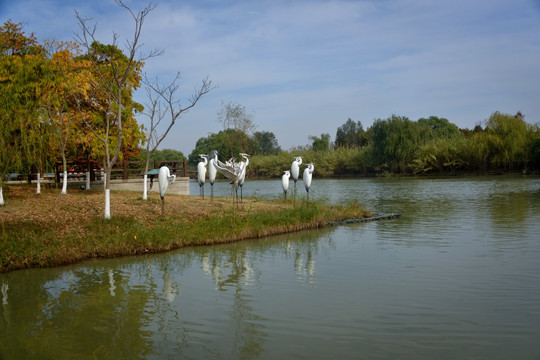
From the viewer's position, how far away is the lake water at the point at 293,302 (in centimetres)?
566

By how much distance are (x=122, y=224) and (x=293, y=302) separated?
623 cm

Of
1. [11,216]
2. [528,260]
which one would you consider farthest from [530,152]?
[11,216]

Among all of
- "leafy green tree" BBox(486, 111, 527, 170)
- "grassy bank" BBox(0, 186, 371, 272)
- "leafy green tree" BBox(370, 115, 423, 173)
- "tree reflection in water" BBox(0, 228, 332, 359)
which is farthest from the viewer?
"leafy green tree" BBox(370, 115, 423, 173)

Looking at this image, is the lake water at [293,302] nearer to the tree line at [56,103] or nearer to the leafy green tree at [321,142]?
the tree line at [56,103]

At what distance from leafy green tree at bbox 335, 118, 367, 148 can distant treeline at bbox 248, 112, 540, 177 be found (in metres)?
21.0

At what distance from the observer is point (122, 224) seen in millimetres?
11938

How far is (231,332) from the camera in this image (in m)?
6.18

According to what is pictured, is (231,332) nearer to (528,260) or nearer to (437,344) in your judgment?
(437,344)

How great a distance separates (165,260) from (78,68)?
34.4ft

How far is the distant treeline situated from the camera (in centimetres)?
4034

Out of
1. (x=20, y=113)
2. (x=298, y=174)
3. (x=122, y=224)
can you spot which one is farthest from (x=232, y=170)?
(x=20, y=113)

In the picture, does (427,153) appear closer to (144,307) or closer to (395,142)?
(395,142)

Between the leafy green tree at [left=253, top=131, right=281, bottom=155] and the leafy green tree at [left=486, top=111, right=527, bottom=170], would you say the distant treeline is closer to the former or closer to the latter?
the leafy green tree at [left=486, top=111, right=527, bottom=170]

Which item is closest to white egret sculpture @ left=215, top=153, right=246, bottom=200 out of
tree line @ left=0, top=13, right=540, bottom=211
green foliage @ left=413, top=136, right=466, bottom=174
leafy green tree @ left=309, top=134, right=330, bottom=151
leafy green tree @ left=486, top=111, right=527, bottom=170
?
tree line @ left=0, top=13, right=540, bottom=211
